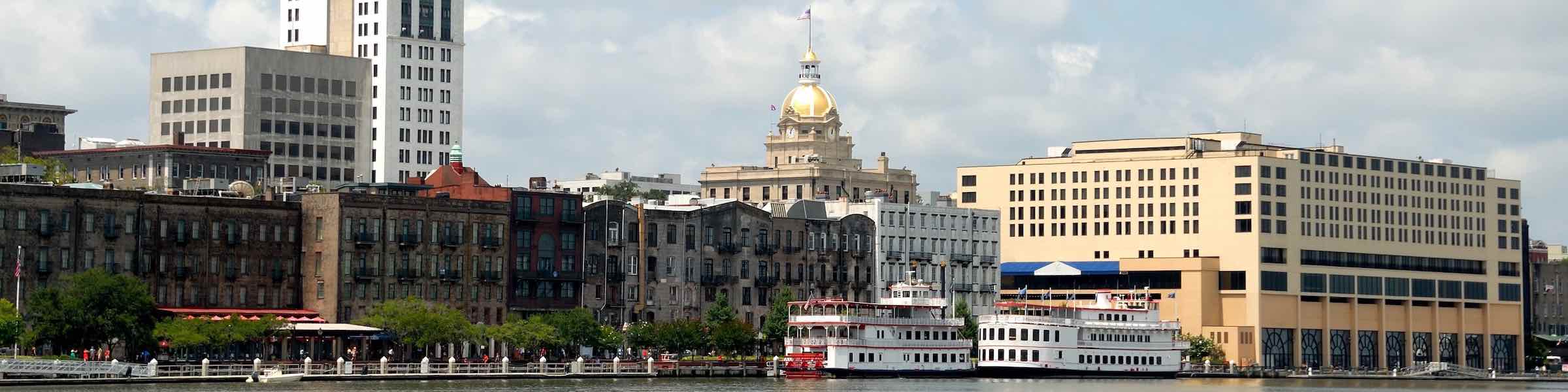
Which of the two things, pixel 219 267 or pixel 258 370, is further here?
pixel 219 267

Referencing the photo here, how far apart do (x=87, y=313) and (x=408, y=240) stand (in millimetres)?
30101

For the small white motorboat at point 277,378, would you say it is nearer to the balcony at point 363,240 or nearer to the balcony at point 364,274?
the balcony at point 364,274

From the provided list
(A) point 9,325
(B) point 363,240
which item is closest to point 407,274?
(B) point 363,240

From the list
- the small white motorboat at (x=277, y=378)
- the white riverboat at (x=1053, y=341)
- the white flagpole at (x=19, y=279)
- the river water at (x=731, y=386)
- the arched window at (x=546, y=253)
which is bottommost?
the river water at (x=731, y=386)

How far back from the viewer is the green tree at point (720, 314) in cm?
19262

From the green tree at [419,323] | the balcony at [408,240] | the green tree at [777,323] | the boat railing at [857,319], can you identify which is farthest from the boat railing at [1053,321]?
the balcony at [408,240]

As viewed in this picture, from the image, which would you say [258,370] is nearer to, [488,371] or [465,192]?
[488,371]

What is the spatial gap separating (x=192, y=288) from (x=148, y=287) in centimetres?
356

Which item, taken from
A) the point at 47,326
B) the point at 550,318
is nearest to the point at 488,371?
the point at 550,318

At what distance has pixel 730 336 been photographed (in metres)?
189

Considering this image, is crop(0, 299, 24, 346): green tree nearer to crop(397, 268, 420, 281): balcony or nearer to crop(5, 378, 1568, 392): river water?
crop(5, 378, 1568, 392): river water

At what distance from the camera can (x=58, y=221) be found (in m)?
164

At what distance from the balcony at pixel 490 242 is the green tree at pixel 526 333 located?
7050 millimetres

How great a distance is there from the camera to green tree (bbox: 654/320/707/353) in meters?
185
